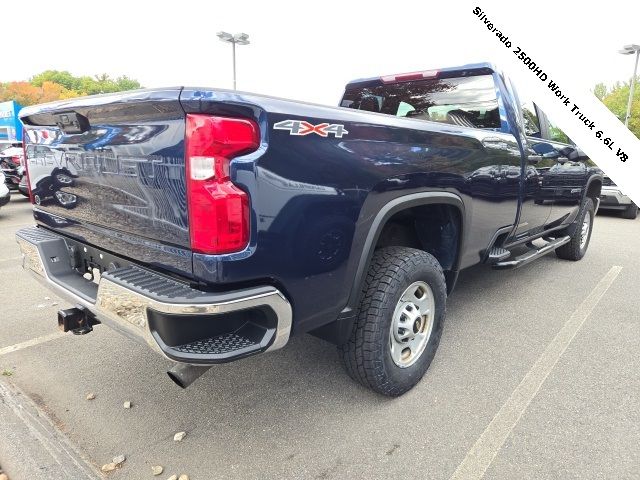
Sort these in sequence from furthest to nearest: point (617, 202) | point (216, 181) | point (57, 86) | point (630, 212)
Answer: point (57, 86) < point (630, 212) < point (617, 202) < point (216, 181)

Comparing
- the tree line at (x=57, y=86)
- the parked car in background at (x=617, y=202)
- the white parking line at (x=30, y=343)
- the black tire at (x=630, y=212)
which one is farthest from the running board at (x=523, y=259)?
the tree line at (x=57, y=86)

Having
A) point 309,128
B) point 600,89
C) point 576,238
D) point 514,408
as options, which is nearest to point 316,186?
point 309,128

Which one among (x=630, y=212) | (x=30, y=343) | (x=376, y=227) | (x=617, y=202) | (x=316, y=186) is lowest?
(x=630, y=212)

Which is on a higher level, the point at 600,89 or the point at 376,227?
the point at 600,89

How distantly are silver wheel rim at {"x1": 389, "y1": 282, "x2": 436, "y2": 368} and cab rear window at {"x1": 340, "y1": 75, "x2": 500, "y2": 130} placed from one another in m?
1.57

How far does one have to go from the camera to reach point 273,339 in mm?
1814

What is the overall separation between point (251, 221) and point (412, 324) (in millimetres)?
1349

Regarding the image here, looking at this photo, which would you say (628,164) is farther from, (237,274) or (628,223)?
(628,223)

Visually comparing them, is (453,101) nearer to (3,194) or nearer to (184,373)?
(184,373)

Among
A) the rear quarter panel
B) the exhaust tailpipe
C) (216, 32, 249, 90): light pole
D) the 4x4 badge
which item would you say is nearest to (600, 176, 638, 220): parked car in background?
the rear quarter panel

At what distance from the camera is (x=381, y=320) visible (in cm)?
234

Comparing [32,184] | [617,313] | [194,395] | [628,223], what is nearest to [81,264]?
[32,184]

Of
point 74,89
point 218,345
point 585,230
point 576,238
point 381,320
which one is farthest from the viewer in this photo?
point 74,89

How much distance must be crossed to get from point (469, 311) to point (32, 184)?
3.56 m
